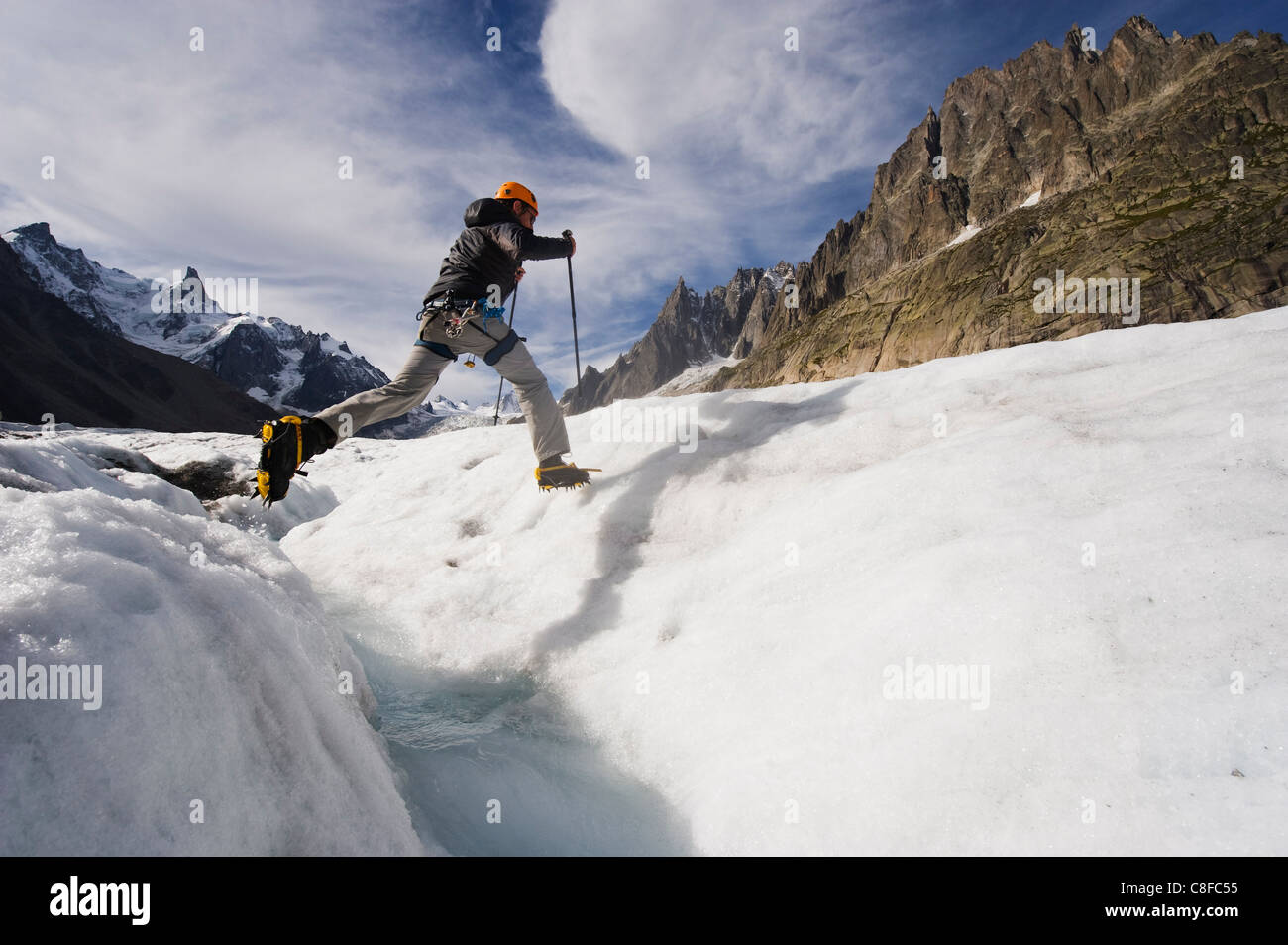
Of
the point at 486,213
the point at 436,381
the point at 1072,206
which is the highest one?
the point at 1072,206

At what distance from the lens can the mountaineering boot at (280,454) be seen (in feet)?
19.7

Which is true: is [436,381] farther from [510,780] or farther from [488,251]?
[510,780]

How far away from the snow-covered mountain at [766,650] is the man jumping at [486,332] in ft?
3.58

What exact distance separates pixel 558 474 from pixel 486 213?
3.51 m

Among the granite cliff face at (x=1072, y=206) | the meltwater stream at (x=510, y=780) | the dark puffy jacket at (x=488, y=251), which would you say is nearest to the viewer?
the meltwater stream at (x=510, y=780)

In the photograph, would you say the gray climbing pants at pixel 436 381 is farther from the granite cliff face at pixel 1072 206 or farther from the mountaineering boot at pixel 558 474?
the granite cliff face at pixel 1072 206

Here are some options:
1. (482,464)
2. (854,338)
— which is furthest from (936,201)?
(482,464)

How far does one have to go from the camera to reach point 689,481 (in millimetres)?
7043

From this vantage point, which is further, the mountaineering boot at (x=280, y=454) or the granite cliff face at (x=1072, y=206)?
the granite cliff face at (x=1072, y=206)

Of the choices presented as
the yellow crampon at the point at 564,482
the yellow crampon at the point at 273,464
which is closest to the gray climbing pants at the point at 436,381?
the yellow crampon at the point at 564,482

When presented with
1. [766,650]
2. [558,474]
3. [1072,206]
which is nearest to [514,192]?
[558,474]

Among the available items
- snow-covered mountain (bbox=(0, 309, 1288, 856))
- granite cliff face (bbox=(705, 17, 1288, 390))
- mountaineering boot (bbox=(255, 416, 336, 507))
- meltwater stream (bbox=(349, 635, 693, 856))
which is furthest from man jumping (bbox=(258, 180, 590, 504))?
granite cliff face (bbox=(705, 17, 1288, 390))

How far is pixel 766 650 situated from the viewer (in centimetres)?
438

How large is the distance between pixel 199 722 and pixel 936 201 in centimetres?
20767
